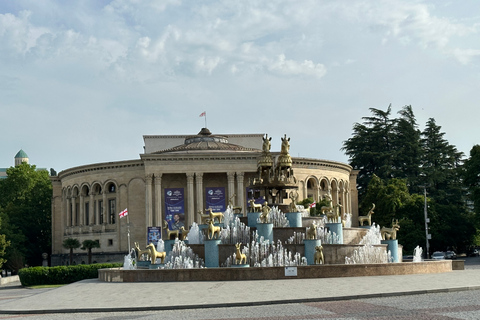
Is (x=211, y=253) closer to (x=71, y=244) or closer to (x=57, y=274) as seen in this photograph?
(x=57, y=274)

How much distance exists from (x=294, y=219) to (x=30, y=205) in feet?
224

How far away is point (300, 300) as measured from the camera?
750 inches

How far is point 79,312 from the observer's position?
18969 millimetres

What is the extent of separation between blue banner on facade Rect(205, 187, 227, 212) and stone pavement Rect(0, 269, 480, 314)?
49.6 metres

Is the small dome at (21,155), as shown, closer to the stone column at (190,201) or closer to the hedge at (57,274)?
the stone column at (190,201)

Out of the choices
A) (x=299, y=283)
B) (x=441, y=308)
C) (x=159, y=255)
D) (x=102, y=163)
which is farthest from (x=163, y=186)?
(x=441, y=308)

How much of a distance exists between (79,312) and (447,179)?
253ft

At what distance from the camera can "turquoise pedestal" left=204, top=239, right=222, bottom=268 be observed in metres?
29.7

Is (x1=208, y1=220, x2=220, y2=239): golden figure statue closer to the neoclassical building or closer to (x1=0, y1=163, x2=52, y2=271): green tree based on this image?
the neoclassical building

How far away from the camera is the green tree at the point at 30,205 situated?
87.8m

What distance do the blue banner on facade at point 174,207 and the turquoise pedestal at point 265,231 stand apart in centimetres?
4373

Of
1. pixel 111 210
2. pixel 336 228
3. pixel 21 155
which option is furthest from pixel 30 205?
pixel 21 155

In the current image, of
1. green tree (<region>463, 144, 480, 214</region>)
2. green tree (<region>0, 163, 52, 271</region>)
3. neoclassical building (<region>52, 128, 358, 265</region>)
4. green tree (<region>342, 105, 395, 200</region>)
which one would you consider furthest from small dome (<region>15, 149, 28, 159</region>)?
green tree (<region>463, 144, 480, 214</region>)

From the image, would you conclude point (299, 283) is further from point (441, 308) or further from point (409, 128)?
point (409, 128)
